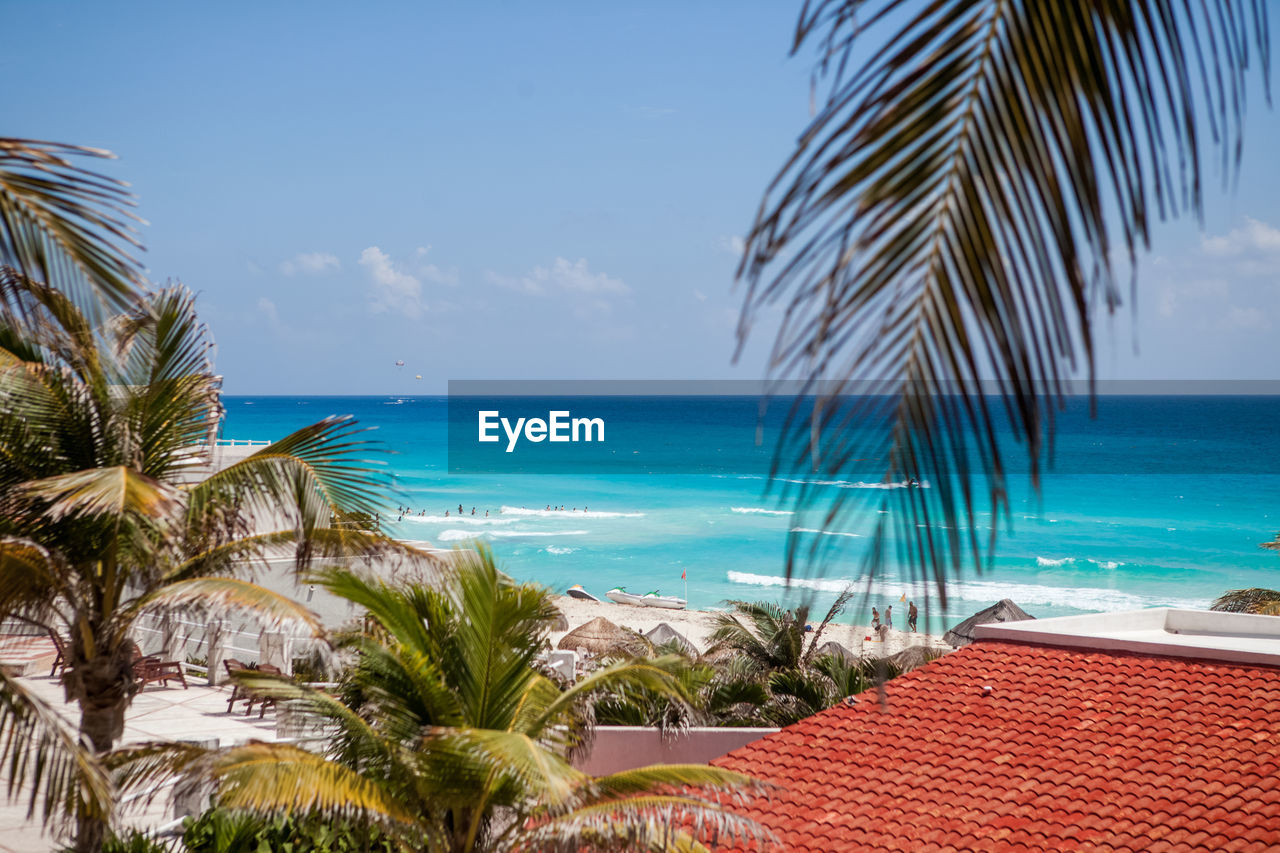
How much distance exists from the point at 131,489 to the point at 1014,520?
2637cm

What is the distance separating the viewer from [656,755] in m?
13.5

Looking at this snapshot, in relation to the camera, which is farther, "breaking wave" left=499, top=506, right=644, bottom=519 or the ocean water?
"breaking wave" left=499, top=506, right=644, bottom=519

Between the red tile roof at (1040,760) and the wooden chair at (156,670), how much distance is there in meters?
10.3

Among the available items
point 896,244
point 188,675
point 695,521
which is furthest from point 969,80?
point 695,521

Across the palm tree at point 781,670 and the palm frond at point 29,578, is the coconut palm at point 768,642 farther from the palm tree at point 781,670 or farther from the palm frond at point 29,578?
the palm frond at point 29,578

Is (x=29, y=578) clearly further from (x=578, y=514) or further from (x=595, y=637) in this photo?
(x=578, y=514)

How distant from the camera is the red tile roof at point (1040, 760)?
8.53 meters

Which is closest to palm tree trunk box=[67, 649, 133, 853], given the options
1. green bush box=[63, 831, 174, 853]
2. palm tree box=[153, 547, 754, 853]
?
green bush box=[63, 831, 174, 853]

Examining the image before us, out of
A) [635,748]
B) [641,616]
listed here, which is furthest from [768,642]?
[641,616]

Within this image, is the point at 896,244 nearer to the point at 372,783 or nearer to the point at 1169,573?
the point at 372,783

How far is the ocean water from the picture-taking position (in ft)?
169

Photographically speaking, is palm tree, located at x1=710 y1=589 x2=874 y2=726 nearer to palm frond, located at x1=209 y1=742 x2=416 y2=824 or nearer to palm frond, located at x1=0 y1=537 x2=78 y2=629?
palm frond, located at x1=209 y1=742 x2=416 y2=824

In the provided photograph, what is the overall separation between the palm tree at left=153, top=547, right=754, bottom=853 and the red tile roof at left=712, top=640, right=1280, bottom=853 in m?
2.00

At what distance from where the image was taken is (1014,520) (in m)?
28.6
